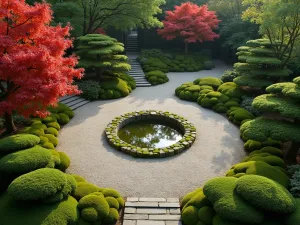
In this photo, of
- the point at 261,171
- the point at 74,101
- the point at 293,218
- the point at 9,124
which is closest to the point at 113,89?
the point at 74,101

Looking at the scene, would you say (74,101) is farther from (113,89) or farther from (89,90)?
(113,89)

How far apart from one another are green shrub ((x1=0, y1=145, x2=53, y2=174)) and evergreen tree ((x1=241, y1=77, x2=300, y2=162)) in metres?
7.87

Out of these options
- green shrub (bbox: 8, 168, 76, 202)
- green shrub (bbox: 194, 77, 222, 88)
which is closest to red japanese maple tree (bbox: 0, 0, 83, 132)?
green shrub (bbox: 8, 168, 76, 202)

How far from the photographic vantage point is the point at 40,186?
321 inches

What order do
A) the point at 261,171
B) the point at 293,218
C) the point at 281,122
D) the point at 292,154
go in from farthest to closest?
the point at 292,154, the point at 281,122, the point at 261,171, the point at 293,218

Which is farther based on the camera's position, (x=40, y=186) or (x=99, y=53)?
(x=99, y=53)

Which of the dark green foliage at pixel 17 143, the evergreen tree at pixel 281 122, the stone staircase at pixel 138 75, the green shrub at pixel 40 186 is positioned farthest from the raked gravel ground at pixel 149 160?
the stone staircase at pixel 138 75

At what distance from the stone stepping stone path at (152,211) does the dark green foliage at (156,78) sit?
15.5 m

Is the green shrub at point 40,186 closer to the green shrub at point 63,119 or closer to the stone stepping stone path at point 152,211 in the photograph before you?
the stone stepping stone path at point 152,211

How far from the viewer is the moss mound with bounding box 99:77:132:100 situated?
2031 centimetres

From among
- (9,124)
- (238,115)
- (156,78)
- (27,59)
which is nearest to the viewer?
(27,59)

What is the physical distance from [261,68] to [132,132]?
10.1 meters

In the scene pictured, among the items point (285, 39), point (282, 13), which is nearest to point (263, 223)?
point (282, 13)

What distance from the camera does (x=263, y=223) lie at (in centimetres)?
800
